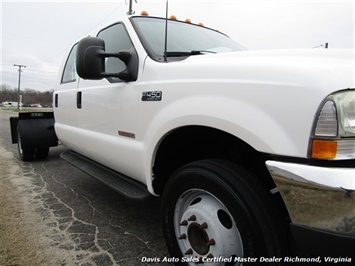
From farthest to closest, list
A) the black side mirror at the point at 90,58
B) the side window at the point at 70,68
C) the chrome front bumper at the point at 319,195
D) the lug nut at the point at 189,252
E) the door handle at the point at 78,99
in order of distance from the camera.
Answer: the side window at the point at 70,68 < the door handle at the point at 78,99 < the black side mirror at the point at 90,58 < the lug nut at the point at 189,252 < the chrome front bumper at the point at 319,195

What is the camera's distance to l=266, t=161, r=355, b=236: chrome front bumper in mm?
1180

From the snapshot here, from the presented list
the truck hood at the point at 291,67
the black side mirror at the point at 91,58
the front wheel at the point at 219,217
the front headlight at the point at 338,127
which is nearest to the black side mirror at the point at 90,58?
the black side mirror at the point at 91,58

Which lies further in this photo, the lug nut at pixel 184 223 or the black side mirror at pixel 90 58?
the black side mirror at pixel 90 58

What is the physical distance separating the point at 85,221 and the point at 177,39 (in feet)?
6.79

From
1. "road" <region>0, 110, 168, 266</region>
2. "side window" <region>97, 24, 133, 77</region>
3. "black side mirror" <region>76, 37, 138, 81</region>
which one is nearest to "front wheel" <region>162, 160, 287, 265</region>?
"road" <region>0, 110, 168, 266</region>

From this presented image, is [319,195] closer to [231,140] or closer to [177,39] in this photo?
[231,140]

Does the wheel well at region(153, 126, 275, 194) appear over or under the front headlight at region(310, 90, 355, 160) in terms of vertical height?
under

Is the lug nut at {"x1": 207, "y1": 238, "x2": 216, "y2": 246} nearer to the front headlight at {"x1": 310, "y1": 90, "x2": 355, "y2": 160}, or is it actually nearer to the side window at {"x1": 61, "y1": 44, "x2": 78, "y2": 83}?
the front headlight at {"x1": 310, "y1": 90, "x2": 355, "y2": 160}

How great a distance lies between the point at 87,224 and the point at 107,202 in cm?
62

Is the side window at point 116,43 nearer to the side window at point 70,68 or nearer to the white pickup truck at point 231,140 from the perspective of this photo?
the white pickup truck at point 231,140

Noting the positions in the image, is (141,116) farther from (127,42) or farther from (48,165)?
(48,165)

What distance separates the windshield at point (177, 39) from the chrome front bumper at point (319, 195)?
140cm

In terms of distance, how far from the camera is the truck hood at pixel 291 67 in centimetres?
129

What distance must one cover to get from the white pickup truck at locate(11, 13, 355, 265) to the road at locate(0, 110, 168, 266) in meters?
0.50
